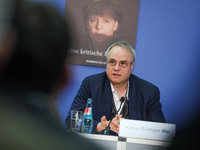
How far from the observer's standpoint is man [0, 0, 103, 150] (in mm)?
367

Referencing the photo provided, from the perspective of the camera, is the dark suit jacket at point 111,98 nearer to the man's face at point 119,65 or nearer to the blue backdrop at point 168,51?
the man's face at point 119,65

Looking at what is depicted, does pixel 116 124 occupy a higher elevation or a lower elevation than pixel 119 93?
lower

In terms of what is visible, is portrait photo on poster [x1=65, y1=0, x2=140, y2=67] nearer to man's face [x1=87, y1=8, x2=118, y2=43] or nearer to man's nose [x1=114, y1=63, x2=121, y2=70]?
man's face [x1=87, y1=8, x2=118, y2=43]

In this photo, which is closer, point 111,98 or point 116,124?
point 116,124

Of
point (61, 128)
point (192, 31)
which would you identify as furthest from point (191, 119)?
point (192, 31)

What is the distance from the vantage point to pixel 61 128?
0.39 m

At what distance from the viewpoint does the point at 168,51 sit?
275cm

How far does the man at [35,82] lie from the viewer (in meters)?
0.37

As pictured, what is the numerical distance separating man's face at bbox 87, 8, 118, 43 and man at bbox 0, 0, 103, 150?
2.28 metres

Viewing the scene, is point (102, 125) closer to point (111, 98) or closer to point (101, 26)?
point (111, 98)

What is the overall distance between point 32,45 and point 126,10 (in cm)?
241

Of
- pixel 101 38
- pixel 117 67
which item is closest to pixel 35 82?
pixel 117 67

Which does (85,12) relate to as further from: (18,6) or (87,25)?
(18,6)

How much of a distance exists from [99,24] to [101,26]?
30 millimetres
